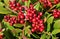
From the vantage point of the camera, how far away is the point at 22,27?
1965 mm

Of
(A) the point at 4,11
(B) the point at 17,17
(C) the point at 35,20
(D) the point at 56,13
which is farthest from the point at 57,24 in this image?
(A) the point at 4,11

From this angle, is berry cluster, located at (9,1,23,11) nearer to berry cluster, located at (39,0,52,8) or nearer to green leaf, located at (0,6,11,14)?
green leaf, located at (0,6,11,14)

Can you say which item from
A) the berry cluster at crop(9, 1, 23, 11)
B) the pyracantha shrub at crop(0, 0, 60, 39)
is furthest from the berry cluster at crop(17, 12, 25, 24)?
the berry cluster at crop(9, 1, 23, 11)

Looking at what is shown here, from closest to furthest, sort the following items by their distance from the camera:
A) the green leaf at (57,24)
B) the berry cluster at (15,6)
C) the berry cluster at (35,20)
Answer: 1. the berry cluster at (35,20)
2. the green leaf at (57,24)
3. the berry cluster at (15,6)

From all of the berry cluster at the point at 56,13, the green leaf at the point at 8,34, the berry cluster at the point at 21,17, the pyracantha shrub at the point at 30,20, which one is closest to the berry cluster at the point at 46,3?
the pyracantha shrub at the point at 30,20

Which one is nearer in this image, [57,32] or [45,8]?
[57,32]

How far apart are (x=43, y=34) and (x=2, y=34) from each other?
0.35 meters

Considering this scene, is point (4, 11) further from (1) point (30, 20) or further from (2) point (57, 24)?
(2) point (57, 24)

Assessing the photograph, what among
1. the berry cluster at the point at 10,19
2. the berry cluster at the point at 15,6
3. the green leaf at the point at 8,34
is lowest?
the green leaf at the point at 8,34

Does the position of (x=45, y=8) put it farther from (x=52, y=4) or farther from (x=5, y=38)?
(x=5, y=38)

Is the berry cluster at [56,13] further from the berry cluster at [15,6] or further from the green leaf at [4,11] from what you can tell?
the green leaf at [4,11]

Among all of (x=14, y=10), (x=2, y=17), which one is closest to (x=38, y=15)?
(x=14, y=10)

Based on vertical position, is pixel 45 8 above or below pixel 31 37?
above

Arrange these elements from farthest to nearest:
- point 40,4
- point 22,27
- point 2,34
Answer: point 40,4, point 22,27, point 2,34
